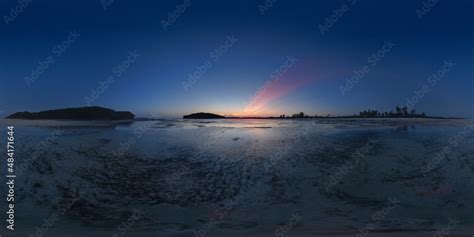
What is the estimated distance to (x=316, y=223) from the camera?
9766 millimetres

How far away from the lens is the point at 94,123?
19969mm

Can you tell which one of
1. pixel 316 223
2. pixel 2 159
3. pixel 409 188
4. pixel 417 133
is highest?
pixel 417 133

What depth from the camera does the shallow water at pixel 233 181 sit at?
10.1m

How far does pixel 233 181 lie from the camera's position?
12.7 meters

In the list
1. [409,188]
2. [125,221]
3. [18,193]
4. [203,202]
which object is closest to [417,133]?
[409,188]

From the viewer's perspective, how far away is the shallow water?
10.1 m

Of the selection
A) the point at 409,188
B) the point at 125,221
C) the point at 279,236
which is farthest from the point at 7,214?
the point at 409,188

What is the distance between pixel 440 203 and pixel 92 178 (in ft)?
36.1

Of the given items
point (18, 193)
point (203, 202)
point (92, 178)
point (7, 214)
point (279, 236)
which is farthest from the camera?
point (92, 178)

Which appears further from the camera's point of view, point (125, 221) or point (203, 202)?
point (203, 202)

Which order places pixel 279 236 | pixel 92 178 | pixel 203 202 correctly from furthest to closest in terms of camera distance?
pixel 92 178 → pixel 203 202 → pixel 279 236

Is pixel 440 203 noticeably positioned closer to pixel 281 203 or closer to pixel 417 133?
pixel 281 203

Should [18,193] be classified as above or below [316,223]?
above

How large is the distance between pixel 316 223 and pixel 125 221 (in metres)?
4.97
